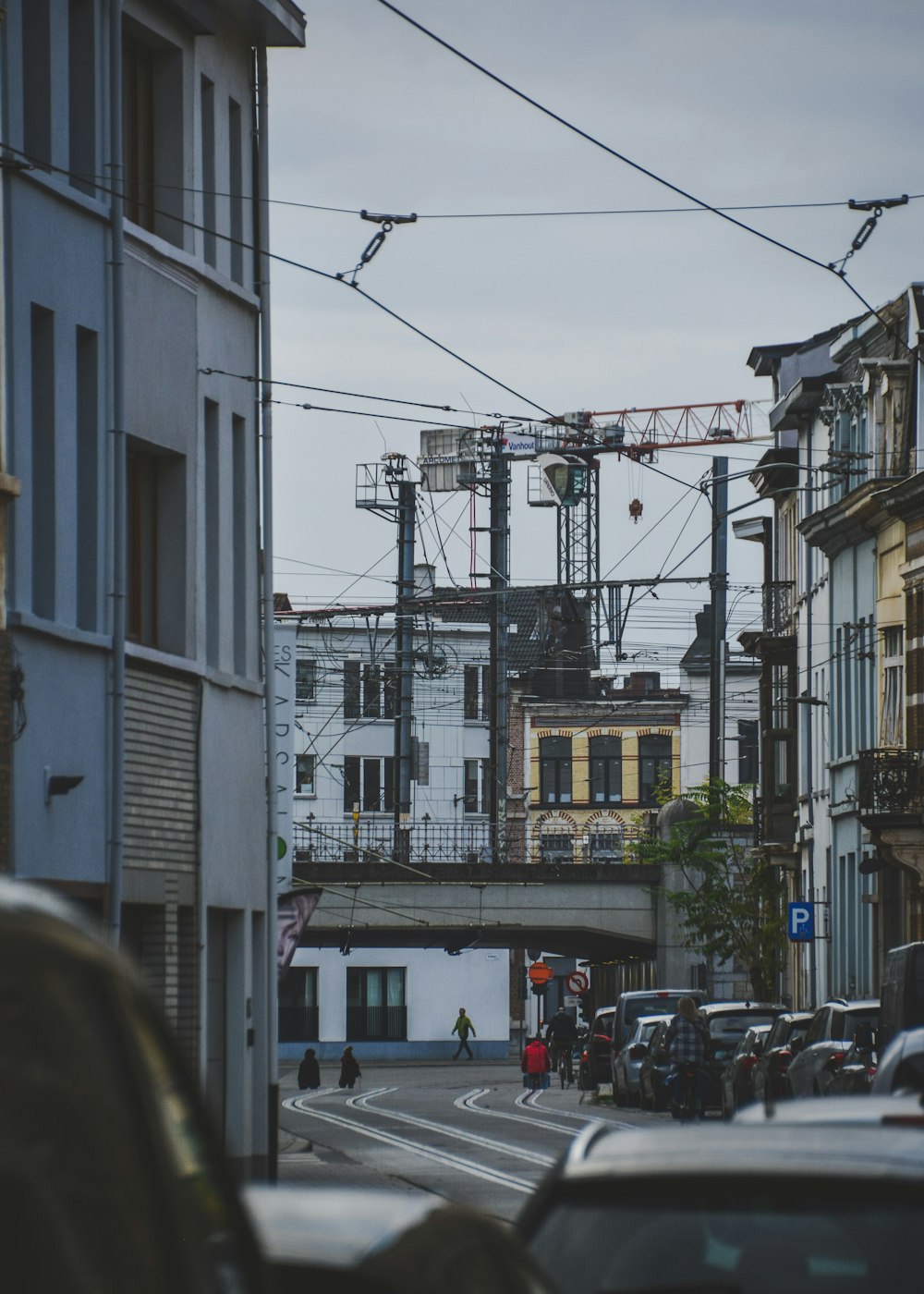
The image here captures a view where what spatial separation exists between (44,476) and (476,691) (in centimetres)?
7576

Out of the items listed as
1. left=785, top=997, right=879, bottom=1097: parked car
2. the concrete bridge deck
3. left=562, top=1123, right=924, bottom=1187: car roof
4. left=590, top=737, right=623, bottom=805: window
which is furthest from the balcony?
left=590, top=737, right=623, bottom=805: window

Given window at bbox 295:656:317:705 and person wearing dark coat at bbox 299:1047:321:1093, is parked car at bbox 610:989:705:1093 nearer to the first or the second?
person wearing dark coat at bbox 299:1047:321:1093

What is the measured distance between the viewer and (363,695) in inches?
3738

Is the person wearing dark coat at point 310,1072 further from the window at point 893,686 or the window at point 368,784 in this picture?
the window at point 368,784

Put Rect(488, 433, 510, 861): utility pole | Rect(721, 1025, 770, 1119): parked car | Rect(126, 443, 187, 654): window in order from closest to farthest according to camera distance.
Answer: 1. Rect(126, 443, 187, 654): window
2. Rect(721, 1025, 770, 1119): parked car
3. Rect(488, 433, 510, 861): utility pole

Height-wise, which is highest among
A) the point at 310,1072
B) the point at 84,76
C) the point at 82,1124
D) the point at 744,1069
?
the point at 84,76

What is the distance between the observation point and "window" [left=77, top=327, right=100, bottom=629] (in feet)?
66.3

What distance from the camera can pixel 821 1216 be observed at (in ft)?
17.0

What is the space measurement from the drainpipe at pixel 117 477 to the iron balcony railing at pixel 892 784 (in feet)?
84.5

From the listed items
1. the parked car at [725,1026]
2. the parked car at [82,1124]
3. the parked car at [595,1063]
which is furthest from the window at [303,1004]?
the parked car at [82,1124]

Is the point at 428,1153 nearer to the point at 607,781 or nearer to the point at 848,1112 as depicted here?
the point at 848,1112

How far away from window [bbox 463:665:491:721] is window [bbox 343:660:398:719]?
2892 mm

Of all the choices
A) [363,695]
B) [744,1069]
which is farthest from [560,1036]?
[363,695]

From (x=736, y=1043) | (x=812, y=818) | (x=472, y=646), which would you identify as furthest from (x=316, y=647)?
(x=736, y=1043)
